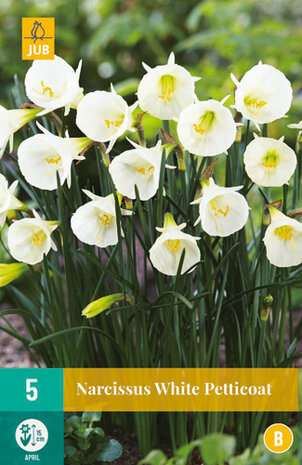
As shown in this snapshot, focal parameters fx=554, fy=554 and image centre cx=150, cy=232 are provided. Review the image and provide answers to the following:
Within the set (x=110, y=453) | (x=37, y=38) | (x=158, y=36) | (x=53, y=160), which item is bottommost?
(x=110, y=453)

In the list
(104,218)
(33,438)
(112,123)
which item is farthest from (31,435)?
(112,123)

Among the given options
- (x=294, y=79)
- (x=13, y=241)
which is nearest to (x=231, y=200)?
(x=13, y=241)

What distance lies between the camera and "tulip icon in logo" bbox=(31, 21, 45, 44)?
70 centimetres

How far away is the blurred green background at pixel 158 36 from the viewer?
193 cm

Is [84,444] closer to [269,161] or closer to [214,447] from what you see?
[214,447]

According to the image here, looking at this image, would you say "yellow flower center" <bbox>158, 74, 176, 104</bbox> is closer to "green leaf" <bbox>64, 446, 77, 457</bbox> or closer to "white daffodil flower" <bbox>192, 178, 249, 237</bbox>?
"white daffodil flower" <bbox>192, 178, 249, 237</bbox>

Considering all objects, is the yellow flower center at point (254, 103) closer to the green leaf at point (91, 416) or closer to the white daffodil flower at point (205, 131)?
the white daffodil flower at point (205, 131)

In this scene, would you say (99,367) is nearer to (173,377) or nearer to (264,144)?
(173,377)

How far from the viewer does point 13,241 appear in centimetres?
63

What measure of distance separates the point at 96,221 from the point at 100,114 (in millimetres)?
118

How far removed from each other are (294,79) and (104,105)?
1853 mm

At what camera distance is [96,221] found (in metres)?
0.62

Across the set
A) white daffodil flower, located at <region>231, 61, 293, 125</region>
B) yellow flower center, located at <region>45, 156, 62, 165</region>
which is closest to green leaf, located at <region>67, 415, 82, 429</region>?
yellow flower center, located at <region>45, 156, 62, 165</region>

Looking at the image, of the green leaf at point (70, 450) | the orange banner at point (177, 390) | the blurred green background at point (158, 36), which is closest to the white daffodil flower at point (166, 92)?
the orange banner at point (177, 390)
